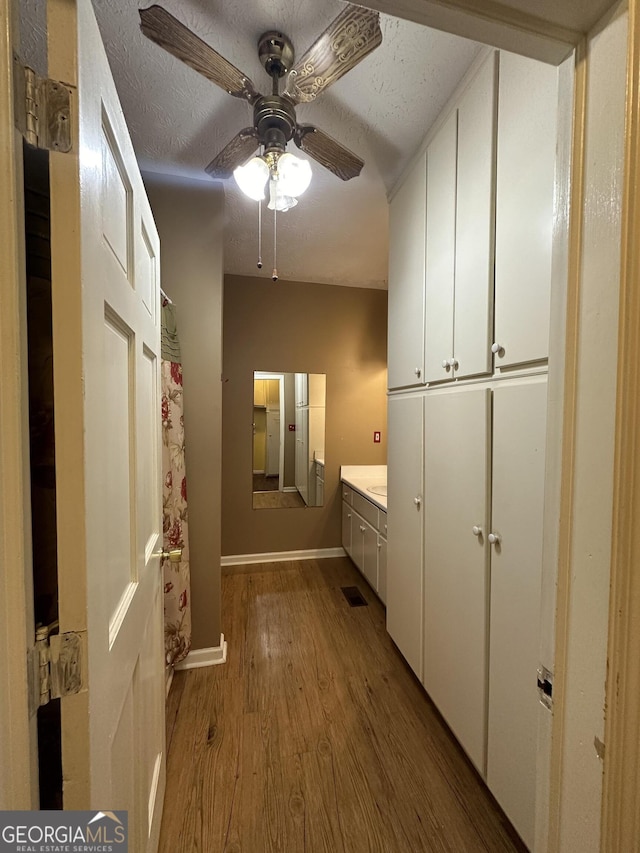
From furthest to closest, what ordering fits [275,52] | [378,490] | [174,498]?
[378,490]
[174,498]
[275,52]

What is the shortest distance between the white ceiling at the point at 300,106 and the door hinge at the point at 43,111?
1.03 m

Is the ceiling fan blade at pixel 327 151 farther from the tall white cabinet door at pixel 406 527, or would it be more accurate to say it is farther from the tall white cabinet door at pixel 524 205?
the tall white cabinet door at pixel 406 527

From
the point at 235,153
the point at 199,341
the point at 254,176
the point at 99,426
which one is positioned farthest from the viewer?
the point at 199,341

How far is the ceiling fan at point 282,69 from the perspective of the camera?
97 centimetres

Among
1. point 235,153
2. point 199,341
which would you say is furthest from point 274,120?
point 199,341

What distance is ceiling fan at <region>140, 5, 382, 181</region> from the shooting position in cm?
97

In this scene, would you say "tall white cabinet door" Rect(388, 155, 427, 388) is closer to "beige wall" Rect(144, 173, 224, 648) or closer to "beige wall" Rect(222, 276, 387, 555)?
"beige wall" Rect(144, 173, 224, 648)

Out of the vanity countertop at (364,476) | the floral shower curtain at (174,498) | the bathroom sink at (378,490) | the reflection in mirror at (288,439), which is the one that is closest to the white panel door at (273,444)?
the reflection in mirror at (288,439)

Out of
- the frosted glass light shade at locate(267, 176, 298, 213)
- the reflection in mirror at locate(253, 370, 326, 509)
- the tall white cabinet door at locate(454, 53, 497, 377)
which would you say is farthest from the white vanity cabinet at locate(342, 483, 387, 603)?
the frosted glass light shade at locate(267, 176, 298, 213)

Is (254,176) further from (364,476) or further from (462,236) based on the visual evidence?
(364,476)

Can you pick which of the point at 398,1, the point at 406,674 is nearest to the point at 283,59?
the point at 398,1

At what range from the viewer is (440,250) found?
1489 millimetres

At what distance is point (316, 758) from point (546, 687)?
1273mm

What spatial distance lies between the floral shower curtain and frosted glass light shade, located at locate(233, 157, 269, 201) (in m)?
0.63
